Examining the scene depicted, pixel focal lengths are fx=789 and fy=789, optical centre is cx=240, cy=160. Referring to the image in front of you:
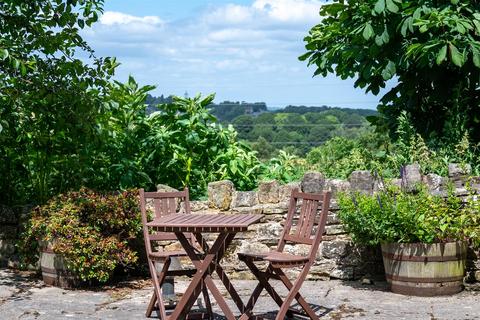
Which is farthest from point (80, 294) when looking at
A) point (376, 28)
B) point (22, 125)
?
point (376, 28)

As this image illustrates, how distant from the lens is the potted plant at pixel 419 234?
22.9ft

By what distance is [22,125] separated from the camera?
801cm

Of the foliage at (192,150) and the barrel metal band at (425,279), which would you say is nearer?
the barrel metal band at (425,279)

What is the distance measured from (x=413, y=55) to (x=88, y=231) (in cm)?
363

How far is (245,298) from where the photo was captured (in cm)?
709

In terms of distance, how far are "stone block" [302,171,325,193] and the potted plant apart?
48 cm

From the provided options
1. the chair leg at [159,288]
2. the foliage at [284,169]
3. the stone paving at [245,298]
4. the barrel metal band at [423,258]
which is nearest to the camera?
the chair leg at [159,288]

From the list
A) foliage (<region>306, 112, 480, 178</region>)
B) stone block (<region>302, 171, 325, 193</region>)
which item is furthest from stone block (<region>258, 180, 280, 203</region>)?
foliage (<region>306, 112, 480, 178</region>)

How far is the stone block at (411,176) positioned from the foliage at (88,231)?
261 cm

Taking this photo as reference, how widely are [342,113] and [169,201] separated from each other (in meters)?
27.1

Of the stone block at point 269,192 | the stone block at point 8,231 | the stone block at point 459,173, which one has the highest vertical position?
the stone block at point 459,173

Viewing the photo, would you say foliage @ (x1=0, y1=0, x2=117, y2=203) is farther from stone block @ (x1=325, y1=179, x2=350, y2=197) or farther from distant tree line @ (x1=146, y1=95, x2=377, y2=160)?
distant tree line @ (x1=146, y1=95, x2=377, y2=160)

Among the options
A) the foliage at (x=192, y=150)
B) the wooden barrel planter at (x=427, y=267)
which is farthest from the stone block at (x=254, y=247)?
the wooden barrel planter at (x=427, y=267)

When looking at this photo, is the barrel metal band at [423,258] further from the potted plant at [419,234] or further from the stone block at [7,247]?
the stone block at [7,247]
